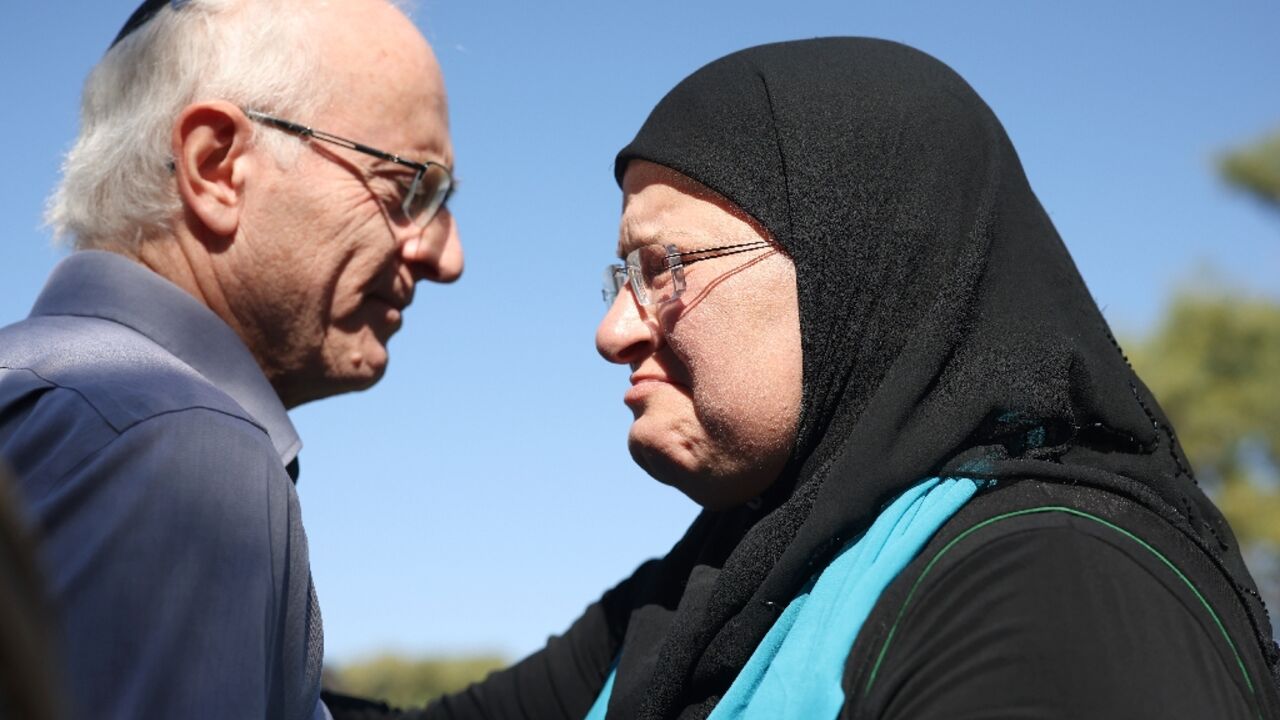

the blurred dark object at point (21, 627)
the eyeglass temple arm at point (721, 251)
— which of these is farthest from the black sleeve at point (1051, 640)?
the blurred dark object at point (21, 627)

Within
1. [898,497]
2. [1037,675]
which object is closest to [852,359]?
[898,497]

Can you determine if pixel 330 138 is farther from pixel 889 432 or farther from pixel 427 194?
pixel 889 432

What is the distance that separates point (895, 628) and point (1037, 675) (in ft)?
0.78

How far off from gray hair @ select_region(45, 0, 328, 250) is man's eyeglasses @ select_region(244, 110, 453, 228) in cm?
8

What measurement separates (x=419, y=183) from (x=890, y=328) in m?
1.34

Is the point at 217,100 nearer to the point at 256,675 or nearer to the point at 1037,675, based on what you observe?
the point at 256,675

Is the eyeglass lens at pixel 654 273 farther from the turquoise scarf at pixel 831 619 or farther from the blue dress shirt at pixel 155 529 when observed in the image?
the blue dress shirt at pixel 155 529

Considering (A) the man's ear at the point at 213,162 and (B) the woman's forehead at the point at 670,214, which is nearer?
(B) the woman's forehead at the point at 670,214

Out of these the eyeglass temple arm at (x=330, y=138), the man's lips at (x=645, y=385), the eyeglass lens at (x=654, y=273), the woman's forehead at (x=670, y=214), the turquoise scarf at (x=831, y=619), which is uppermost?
the eyeglass temple arm at (x=330, y=138)

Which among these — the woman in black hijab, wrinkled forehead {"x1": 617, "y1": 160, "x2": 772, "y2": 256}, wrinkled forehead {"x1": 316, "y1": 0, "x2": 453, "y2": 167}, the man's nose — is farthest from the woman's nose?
wrinkled forehead {"x1": 316, "y1": 0, "x2": 453, "y2": 167}

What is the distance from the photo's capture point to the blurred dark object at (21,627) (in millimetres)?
436

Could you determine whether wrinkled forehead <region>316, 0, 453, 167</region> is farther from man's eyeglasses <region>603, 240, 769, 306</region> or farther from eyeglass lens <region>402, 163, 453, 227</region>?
man's eyeglasses <region>603, 240, 769, 306</region>

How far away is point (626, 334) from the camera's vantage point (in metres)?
2.76

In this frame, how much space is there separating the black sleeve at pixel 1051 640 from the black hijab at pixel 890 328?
18 cm
